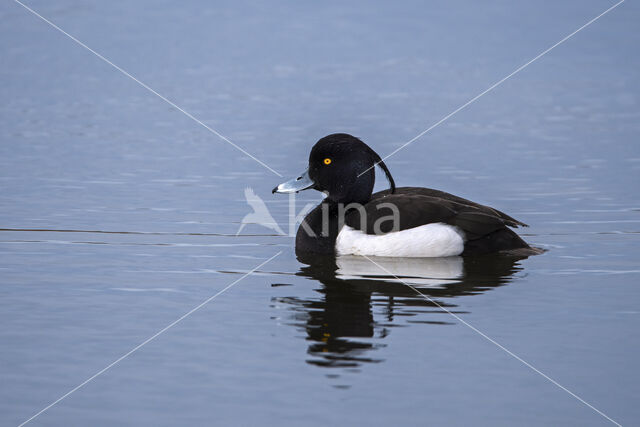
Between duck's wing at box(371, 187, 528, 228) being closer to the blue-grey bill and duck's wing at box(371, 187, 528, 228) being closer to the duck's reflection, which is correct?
the duck's reflection

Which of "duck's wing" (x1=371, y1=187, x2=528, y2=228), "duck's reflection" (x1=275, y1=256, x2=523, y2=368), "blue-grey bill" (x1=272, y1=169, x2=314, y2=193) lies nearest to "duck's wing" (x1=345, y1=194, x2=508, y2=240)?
"duck's wing" (x1=371, y1=187, x2=528, y2=228)

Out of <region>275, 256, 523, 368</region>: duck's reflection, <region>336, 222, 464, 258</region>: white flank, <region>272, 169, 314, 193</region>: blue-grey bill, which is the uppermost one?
<region>272, 169, 314, 193</region>: blue-grey bill

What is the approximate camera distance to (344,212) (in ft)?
29.5

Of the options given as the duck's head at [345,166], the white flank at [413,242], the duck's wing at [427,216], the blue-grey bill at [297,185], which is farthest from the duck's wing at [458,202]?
the blue-grey bill at [297,185]

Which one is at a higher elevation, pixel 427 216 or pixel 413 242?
pixel 427 216

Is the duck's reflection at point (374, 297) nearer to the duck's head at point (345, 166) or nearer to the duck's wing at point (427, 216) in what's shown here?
the duck's wing at point (427, 216)

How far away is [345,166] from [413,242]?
1073 mm

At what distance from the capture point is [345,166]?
29.6 feet

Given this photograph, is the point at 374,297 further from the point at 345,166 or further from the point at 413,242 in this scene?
the point at 345,166

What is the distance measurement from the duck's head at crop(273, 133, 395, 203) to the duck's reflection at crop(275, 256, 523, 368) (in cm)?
73

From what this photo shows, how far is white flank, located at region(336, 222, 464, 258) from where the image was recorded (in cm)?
840

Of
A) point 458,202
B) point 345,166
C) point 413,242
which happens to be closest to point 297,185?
point 345,166

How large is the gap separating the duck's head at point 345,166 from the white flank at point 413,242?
576mm

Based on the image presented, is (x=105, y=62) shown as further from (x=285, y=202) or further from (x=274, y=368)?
(x=274, y=368)
